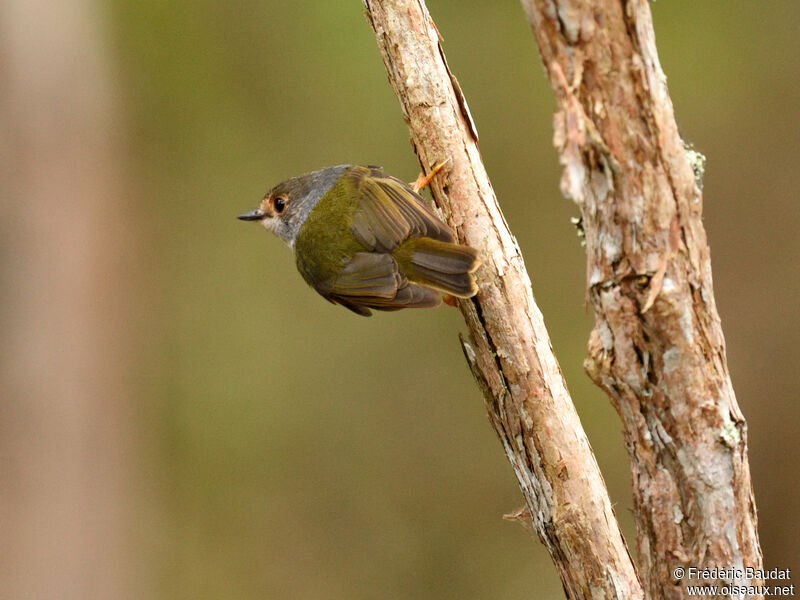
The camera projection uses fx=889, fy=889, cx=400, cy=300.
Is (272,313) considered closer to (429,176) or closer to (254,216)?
(254,216)

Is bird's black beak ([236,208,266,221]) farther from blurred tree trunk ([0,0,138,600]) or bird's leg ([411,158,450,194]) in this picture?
blurred tree trunk ([0,0,138,600])

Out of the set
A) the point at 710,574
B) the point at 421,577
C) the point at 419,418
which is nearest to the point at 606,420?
the point at 419,418

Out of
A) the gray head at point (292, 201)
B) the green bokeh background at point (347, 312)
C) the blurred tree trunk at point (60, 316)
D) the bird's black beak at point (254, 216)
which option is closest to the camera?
the gray head at point (292, 201)

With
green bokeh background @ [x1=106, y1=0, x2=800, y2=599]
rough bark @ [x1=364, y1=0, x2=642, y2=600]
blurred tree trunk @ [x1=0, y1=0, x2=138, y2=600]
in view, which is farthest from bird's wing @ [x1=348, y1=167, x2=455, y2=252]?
green bokeh background @ [x1=106, y1=0, x2=800, y2=599]

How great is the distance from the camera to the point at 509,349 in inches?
118

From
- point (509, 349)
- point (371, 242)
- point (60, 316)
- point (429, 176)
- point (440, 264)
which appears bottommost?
point (509, 349)

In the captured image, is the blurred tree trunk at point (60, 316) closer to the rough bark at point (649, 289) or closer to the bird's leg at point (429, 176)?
the bird's leg at point (429, 176)

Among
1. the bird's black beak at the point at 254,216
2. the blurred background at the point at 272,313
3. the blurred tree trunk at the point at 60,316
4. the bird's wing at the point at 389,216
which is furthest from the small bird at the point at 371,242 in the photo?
the blurred background at the point at 272,313

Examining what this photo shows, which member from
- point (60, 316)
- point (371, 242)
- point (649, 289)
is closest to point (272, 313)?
point (60, 316)

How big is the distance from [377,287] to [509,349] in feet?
2.58

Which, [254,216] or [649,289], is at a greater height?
[254,216]

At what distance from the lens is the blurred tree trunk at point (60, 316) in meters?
5.94

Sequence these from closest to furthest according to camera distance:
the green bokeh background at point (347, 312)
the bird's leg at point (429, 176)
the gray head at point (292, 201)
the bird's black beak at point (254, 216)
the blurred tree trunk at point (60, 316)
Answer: the bird's leg at point (429, 176)
the gray head at point (292, 201)
the bird's black beak at point (254, 216)
the blurred tree trunk at point (60, 316)
the green bokeh background at point (347, 312)

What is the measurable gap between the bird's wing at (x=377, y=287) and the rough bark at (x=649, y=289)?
1.24 metres
